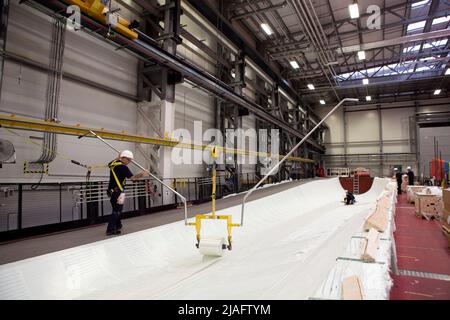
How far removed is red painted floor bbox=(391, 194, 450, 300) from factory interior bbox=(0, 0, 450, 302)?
2 centimetres

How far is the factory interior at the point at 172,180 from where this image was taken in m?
2.51

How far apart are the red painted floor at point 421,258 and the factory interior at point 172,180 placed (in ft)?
0.08

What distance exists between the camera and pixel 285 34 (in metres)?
11.7

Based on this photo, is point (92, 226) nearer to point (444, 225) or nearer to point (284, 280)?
point (284, 280)

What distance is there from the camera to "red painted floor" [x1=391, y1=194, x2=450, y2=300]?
2.40m

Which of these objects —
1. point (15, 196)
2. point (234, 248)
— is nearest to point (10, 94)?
point (15, 196)

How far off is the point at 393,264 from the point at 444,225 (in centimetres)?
223

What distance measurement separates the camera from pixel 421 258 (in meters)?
3.39

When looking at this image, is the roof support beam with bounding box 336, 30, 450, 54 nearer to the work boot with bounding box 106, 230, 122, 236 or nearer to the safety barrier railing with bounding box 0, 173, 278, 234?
the safety barrier railing with bounding box 0, 173, 278, 234

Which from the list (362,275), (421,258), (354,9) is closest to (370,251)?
(362,275)

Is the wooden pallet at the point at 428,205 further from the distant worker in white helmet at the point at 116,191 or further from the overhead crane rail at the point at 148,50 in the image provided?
the distant worker in white helmet at the point at 116,191

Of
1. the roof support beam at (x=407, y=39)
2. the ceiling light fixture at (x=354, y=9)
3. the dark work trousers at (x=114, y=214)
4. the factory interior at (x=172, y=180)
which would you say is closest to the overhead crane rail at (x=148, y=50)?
the factory interior at (x=172, y=180)

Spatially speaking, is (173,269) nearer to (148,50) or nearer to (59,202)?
(59,202)

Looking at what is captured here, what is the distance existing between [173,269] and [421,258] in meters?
3.23
